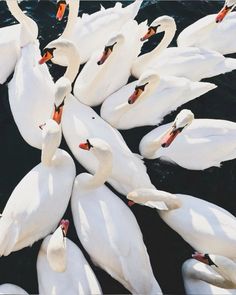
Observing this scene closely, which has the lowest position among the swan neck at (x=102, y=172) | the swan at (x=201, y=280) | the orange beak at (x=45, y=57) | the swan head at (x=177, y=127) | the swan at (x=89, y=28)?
the swan at (x=201, y=280)

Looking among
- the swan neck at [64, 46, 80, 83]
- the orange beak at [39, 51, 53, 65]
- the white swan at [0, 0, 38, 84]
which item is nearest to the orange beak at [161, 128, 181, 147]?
the swan neck at [64, 46, 80, 83]

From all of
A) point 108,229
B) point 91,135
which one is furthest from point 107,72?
point 108,229

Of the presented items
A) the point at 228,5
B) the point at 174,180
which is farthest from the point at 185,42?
the point at 174,180

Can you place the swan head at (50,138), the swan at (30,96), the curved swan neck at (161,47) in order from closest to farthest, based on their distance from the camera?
the swan head at (50,138), the swan at (30,96), the curved swan neck at (161,47)

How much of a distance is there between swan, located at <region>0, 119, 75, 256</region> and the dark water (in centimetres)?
37

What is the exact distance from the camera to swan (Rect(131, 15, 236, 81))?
6.98 m

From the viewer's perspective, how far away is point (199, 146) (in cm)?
618

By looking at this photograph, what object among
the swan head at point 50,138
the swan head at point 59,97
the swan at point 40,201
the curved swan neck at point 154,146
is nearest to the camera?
the swan at point 40,201

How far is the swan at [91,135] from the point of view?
19.5 feet

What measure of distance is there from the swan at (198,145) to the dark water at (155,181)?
0.96 feet

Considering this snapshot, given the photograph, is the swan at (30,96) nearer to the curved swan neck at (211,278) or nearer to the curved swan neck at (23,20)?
the curved swan neck at (23,20)

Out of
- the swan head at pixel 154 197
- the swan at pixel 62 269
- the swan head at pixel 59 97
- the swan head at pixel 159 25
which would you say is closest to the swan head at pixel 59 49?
the swan head at pixel 59 97

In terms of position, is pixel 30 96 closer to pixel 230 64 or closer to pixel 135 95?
pixel 135 95

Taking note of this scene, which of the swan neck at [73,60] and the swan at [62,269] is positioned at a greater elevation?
the swan neck at [73,60]
